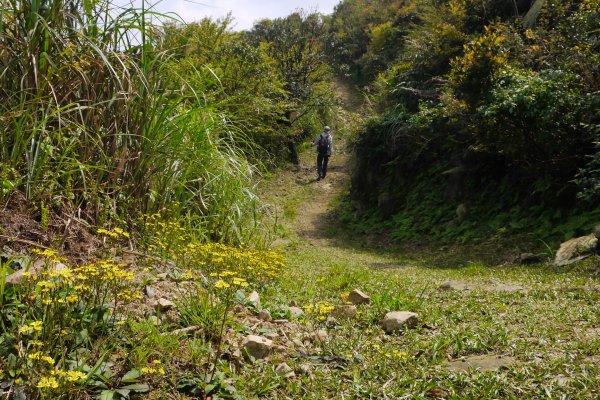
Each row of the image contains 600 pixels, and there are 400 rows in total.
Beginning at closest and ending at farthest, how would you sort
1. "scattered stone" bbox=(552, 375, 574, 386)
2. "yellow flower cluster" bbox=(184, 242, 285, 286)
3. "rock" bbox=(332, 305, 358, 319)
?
1. "scattered stone" bbox=(552, 375, 574, 386)
2. "rock" bbox=(332, 305, 358, 319)
3. "yellow flower cluster" bbox=(184, 242, 285, 286)

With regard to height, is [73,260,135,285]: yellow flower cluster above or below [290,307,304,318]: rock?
above

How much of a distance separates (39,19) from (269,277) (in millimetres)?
2447

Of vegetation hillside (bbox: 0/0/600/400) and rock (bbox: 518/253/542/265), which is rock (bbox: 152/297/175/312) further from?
rock (bbox: 518/253/542/265)

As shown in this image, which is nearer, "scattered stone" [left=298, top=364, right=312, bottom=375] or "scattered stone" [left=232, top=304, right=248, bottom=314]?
"scattered stone" [left=298, top=364, right=312, bottom=375]

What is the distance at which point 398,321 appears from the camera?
3053 millimetres

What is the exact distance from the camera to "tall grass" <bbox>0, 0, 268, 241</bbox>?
3104 mm

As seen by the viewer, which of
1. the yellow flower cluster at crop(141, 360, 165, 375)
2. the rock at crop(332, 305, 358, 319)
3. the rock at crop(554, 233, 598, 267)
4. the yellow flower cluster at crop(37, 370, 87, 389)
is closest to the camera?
the yellow flower cluster at crop(37, 370, 87, 389)

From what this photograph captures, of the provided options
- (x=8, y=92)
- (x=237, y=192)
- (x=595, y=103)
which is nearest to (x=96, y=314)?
(x=8, y=92)

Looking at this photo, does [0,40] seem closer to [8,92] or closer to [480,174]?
[8,92]

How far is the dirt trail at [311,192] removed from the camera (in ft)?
40.1

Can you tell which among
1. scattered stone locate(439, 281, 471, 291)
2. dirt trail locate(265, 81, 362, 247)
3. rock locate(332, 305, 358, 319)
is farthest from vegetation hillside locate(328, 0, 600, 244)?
rock locate(332, 305, 358, 319)

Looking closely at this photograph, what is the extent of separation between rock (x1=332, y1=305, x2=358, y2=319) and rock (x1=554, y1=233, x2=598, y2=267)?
11.8ft

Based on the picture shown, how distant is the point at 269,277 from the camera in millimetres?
4086

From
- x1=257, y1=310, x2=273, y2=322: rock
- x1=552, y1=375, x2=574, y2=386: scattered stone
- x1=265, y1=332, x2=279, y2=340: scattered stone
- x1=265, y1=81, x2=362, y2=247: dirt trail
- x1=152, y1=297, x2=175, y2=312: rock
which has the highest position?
x1=152, y1=297, x2=175, y2=312: rock
